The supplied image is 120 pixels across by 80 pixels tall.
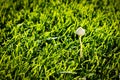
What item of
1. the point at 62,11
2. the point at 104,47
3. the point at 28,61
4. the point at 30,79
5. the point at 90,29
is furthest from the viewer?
the point at 62,11

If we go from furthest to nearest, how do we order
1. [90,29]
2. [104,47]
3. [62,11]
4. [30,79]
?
[62,11] → [90,29] → [104,47] → [30,79]

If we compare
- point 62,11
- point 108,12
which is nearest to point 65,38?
point 62,11

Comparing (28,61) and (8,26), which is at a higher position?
(8,26)

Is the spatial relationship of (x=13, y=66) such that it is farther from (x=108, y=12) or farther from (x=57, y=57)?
(x=108, y=12)

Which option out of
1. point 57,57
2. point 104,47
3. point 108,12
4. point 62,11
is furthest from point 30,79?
point 108,12

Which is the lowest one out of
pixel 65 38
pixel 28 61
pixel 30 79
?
pixel 30 79

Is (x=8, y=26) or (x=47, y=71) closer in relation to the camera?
(x=47, y=71)

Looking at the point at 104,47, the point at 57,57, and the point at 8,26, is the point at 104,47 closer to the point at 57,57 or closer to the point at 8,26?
the point at 57,57
